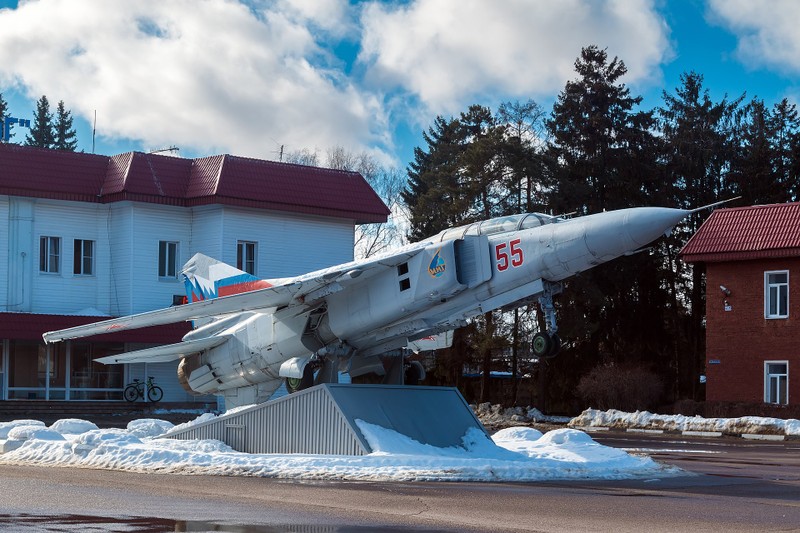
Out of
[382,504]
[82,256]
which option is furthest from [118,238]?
[382,504]

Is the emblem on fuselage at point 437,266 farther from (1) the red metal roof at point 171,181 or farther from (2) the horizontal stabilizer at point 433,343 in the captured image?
(1) the red metal roof at point 171,181

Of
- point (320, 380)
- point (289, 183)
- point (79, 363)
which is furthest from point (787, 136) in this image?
point (320, 380)

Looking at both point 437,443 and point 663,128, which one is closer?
point 437,443

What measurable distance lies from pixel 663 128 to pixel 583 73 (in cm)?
704

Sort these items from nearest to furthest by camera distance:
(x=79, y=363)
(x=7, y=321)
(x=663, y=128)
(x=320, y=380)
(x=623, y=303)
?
(x=320, y=380), (x=7, y=321), (x=79, y=363), (x=623, y=303), (x=663, y=128)

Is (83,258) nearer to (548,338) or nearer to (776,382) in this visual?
(776,382)

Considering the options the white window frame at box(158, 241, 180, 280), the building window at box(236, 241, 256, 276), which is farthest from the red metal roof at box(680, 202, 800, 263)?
the white window frame at box(158, 241, 180, 280)

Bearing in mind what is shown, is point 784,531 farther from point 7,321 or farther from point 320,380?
point 7,321

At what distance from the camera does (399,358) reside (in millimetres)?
22766

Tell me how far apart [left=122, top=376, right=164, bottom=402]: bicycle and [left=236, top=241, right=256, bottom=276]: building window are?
17.7ft

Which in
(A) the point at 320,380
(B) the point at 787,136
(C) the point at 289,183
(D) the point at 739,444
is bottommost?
(D) the point at 739,444

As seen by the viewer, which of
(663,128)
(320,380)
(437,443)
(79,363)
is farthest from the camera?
(663,128)

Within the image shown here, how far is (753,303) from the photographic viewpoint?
125 ft

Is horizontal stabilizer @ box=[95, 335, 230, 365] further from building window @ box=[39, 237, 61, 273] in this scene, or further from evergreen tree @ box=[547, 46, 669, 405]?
evergreen tree @ box=[547, 46, 669, 405]
